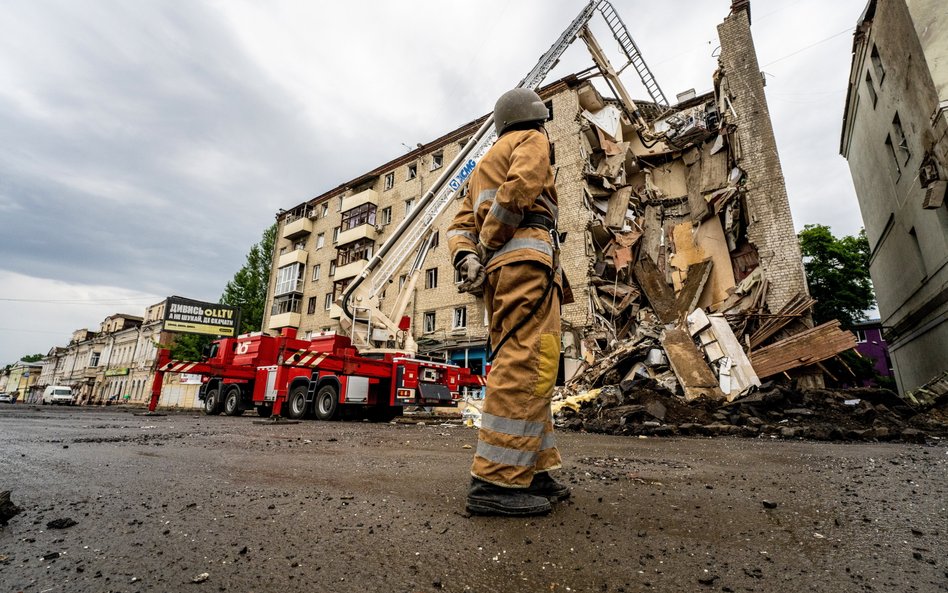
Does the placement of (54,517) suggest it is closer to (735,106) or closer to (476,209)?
(476,209)

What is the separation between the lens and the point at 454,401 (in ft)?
34.3

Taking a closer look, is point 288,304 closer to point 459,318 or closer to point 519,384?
point 459,318

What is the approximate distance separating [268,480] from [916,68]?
1441cm

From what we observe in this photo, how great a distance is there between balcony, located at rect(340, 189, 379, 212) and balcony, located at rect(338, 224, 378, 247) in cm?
202

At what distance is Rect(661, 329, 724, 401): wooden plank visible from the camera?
28.6 ft

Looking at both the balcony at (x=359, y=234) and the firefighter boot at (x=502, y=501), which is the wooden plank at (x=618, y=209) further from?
the firefighter boot at (x=502, y=501)

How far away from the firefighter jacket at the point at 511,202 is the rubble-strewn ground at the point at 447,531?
1.25 metres

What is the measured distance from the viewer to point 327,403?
970 centimetres

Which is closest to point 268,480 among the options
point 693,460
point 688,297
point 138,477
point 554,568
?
point 138,477

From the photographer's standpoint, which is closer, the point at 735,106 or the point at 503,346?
the point at 503,346

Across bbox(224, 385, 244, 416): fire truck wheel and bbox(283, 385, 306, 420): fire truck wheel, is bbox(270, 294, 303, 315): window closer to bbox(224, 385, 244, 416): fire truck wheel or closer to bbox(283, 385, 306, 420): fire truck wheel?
bbox(224, 385, 244, 416): fire truck wheel

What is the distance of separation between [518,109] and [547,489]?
2137 millimetres

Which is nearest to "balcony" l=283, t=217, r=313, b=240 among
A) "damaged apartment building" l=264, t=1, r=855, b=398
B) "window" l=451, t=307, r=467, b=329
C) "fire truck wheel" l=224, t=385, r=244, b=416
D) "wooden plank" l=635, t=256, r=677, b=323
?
"damaged apartment building" l=264, t=1, r=855, b=398

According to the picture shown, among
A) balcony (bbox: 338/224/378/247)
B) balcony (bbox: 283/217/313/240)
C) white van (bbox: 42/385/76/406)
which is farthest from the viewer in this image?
white van (bbox: 42/385/76/406)
